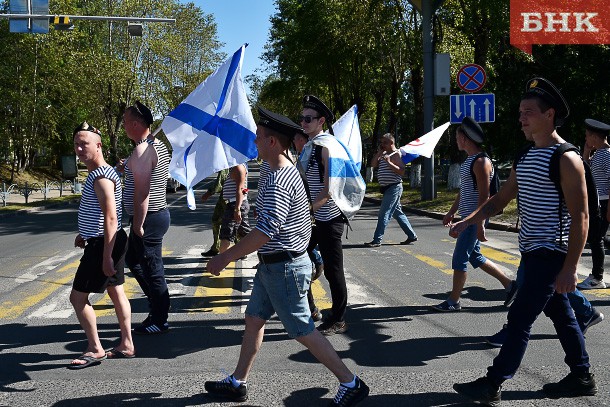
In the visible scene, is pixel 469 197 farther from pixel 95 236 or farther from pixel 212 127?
pixel 95 236

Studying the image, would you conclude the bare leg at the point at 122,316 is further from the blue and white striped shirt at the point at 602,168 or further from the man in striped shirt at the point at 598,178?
the blue and white striped shirt at the point at 602,168

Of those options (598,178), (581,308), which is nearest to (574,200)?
(581,308)

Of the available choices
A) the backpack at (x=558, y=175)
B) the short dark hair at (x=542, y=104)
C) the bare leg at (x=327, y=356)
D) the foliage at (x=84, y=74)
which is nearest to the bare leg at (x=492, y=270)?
the backpack at (x=558, y=175)

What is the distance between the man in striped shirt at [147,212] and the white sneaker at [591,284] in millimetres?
4559

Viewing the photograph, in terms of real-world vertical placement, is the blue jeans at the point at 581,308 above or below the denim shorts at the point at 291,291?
below

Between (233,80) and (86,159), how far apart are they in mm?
1701

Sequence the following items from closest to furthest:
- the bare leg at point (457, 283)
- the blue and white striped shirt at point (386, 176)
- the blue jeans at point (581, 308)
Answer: the blue jeans at point (581, 308) → the bare leg at point (457, 283) → the blue and white striped shirt at point (386, 176)

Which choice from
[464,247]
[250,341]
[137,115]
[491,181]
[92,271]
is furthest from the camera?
[491,181]

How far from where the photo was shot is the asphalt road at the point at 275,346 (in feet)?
15.4

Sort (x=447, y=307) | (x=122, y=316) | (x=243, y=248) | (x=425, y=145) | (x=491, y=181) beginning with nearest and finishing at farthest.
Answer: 1. (x=243, y=248)
2. (x=122, y=316)
3. (x=491, y=181)
4. (x=447, y=307)
5. (x=425, y=145)

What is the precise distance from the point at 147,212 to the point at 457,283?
9.53 feet

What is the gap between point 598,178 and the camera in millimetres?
7926

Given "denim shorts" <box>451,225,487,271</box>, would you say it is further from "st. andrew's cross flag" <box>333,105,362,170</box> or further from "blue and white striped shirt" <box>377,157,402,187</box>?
"blue and white striped shirt" <box>377,157,402,187</box>

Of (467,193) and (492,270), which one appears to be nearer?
(467,193)
